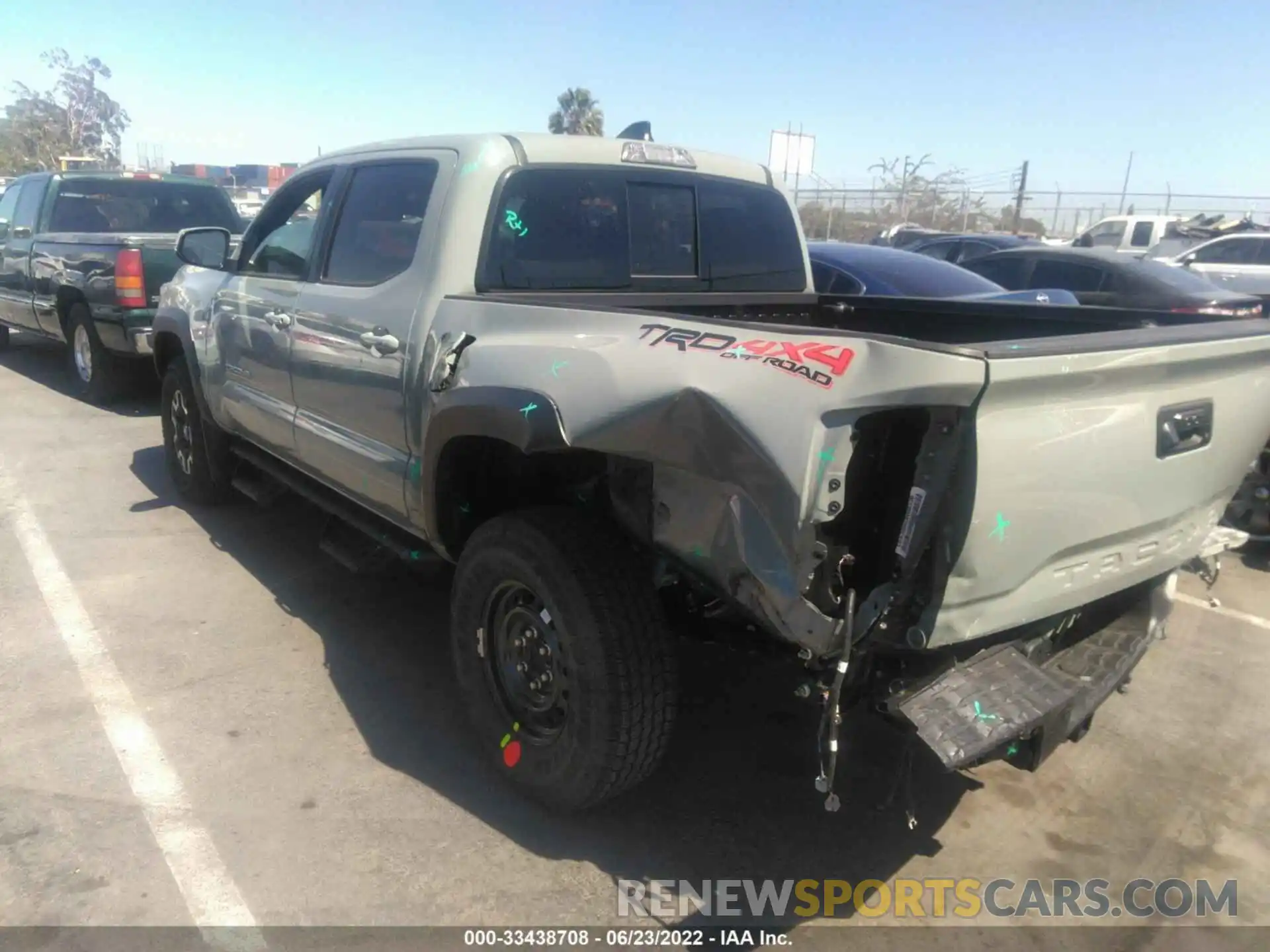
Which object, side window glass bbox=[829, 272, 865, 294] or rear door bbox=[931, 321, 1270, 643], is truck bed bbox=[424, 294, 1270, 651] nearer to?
rear door bbox=[931, 321, 1270, 643]

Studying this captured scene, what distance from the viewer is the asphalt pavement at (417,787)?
9.23 ft

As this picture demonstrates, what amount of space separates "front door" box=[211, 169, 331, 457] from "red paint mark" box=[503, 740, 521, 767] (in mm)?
1951

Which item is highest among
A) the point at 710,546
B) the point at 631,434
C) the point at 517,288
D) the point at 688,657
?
the point at 517,288

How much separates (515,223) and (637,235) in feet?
1.83

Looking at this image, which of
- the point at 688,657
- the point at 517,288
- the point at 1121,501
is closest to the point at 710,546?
the point at 1121,501

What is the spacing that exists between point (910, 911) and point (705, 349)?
1689 millimetres

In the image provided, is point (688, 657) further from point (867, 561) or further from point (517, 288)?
point (867, 561)

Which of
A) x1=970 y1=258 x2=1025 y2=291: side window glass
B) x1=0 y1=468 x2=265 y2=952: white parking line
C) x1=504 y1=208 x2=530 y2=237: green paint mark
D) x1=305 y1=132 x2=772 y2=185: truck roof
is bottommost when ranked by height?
x1=0 y1=468 x2=265 y2=952: white parking line

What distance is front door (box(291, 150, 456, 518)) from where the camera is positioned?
351 centimetres

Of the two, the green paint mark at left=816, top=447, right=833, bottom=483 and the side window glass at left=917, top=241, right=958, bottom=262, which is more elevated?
the green paint mark at left=816, top=447, right=833, bottom=483

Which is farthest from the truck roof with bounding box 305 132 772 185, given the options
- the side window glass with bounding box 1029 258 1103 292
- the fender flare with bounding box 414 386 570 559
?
the side window glass with bounding box 1029 258 1103 292

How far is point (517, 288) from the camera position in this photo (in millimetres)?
3502

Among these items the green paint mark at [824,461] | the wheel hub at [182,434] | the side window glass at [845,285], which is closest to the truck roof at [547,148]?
the green paint mark at [824,461]

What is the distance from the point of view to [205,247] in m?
5.17
